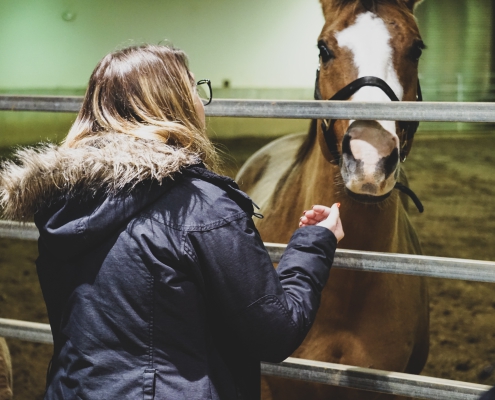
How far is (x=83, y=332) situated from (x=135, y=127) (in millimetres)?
390

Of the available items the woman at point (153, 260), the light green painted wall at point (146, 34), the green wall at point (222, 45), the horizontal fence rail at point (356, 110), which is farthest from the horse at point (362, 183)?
the light green painted wall at point (146, 34)

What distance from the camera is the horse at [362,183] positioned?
66.4 inches

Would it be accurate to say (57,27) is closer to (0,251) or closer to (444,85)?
(0,251)

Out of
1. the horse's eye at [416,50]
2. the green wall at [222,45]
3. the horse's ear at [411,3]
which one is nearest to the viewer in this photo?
the horse's eye at [416,50]

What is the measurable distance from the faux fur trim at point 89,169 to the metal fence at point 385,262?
487mm

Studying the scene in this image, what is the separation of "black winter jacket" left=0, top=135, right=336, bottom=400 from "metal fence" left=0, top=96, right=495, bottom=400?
1.44 feet

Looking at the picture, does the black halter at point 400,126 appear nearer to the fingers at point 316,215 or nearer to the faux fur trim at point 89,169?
the fingers at point 316,215

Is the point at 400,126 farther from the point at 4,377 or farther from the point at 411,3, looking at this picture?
the point at 4,377

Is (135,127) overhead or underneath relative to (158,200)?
overhead

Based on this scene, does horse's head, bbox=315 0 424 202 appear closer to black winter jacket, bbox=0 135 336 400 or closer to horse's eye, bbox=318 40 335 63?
horse's eye, bbox=318 40 335 63

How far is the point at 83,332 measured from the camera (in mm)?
1129

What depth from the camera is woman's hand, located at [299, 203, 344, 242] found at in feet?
4.18

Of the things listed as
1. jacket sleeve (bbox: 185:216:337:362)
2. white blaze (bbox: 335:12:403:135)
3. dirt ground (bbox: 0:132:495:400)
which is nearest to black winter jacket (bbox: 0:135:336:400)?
jacket sleeve (bbox: 185:216:337:362)

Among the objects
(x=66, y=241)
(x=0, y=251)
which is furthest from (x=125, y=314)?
(x=0, y=251)
